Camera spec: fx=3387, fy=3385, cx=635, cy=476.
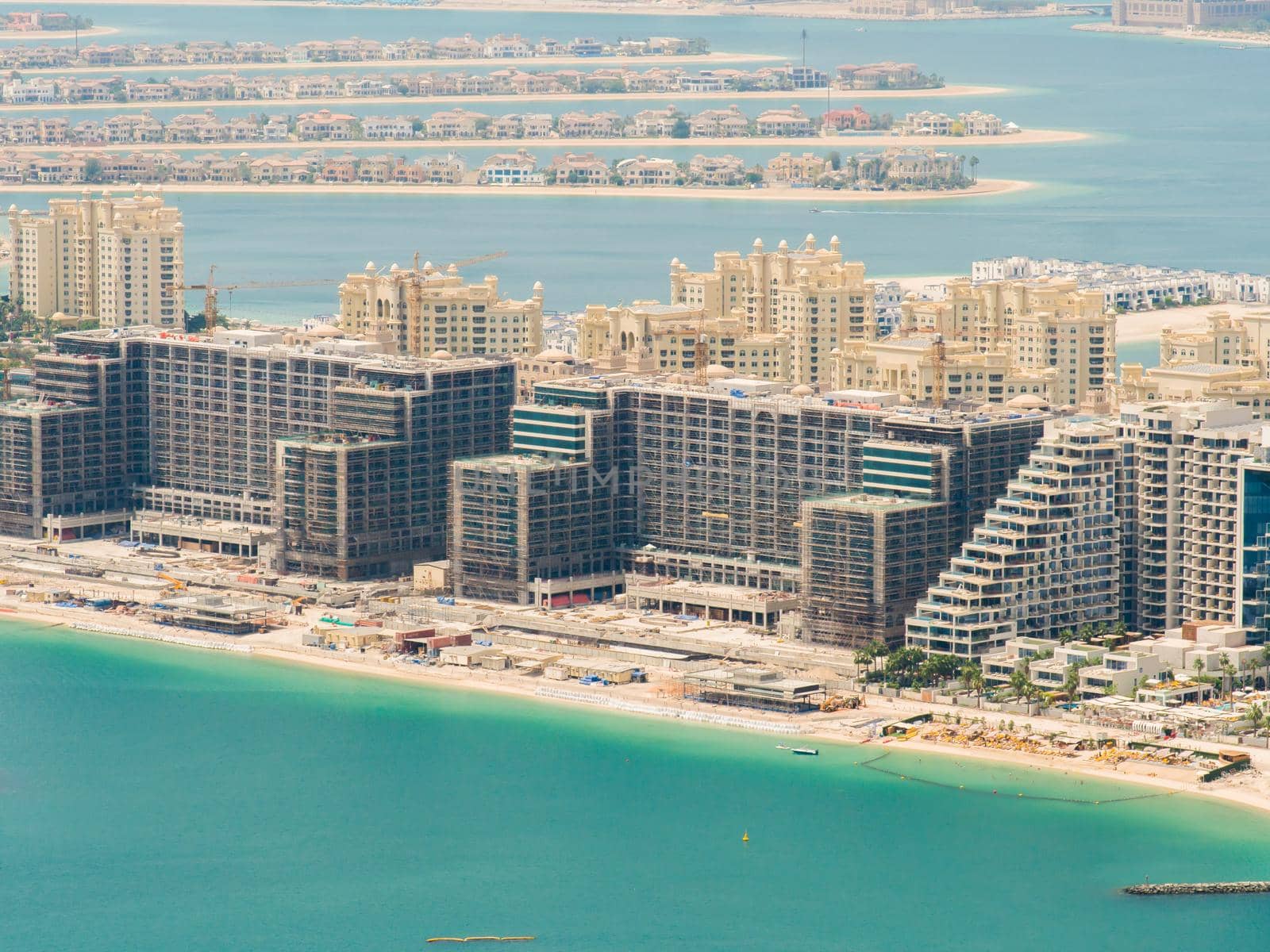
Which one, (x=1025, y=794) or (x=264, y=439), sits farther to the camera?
(x=264, y=439)

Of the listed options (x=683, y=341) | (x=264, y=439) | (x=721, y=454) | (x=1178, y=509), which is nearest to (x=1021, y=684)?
(x=1178, y=509)

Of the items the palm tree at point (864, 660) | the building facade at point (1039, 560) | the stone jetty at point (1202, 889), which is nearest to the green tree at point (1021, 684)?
the building facade at point (1039, 560)

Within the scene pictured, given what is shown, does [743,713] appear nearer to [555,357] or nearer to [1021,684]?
[1021,684]

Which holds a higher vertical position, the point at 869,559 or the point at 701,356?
the point at 701,356

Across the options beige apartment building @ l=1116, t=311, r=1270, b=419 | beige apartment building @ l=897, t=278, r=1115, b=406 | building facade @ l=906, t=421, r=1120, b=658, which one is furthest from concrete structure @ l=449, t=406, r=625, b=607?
beige apartment building @ l=897, t=278, r=1115, b=406


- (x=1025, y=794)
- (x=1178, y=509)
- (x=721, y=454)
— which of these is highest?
(x=721, y=454)

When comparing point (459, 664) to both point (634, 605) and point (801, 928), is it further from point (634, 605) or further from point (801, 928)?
A: point (801, 928)

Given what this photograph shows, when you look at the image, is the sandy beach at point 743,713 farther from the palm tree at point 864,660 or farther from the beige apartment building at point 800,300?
the beige apartment building at point 800,300
